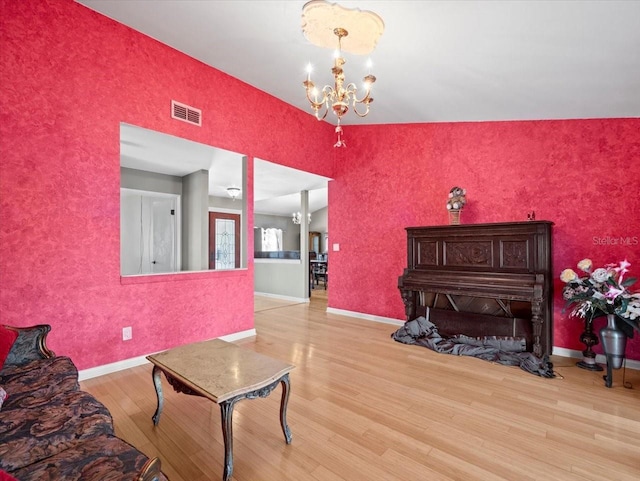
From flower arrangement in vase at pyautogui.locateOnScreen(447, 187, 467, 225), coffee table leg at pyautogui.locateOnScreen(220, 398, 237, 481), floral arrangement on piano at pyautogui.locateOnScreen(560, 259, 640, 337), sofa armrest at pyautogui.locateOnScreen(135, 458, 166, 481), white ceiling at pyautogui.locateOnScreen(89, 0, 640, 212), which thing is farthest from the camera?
flower arrangement in vase at pyautogui.locateOnScreen(447, 187, 467, 225)

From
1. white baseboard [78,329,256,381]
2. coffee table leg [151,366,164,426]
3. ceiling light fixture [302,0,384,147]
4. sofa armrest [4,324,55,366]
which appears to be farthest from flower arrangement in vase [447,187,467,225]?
sofa armrest [4,324,55,366]

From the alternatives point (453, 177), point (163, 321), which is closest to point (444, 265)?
point (453, 177)

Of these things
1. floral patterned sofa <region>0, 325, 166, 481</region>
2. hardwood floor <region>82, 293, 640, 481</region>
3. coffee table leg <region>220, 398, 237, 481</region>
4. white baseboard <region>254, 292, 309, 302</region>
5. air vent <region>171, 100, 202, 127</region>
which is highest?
air vent <region>171, 100, 202, 127</region>

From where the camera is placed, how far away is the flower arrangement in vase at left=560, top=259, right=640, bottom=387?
8.57ft

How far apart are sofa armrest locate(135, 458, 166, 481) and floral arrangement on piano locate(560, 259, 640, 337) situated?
11.2 feet

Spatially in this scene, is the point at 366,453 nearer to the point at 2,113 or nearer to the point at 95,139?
the point at 95,139

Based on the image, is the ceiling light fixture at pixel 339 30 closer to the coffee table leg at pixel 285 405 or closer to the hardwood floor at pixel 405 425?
the coffee table leg at pixel 285 405

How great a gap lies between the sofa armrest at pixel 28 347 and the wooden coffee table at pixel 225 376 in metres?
0.74

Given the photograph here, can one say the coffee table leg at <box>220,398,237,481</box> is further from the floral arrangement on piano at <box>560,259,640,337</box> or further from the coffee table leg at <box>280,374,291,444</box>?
the floral arrangement on piano at <box>560,259,640,337</box>

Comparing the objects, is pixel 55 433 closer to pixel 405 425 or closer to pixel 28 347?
pixel 28 347

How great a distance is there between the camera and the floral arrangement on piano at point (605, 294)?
8.54ft

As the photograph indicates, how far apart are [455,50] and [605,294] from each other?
244 cm

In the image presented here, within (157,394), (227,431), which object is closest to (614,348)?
(227,431)

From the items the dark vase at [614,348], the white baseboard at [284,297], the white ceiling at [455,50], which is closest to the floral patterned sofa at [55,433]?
the white ceiling at [455,50]
